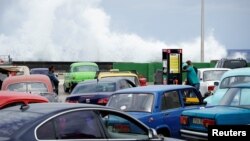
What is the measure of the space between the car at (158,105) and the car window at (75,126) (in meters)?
3.99

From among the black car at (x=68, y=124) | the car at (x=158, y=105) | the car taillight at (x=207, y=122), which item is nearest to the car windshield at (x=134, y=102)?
the car at (x=158, y=105)

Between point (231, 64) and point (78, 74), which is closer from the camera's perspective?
point (231, 64)

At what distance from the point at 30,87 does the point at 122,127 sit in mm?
9776

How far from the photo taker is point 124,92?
41.6ft

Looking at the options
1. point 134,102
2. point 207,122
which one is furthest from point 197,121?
point 134,102

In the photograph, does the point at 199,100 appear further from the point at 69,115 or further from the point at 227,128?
the point at 69,115

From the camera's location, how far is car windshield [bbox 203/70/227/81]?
23.7 m

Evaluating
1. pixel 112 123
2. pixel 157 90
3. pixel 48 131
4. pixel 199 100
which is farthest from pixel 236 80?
pixel 48 131

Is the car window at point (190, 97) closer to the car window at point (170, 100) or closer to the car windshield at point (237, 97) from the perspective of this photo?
the car window at point (170, 100)

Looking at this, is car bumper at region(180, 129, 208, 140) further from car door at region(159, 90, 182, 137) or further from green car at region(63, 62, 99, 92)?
green car at region(63, 62, 99, 92)

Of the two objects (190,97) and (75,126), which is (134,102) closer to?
(190,97)

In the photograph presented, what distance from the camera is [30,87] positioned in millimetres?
17453

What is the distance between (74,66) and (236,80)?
63.3 feet

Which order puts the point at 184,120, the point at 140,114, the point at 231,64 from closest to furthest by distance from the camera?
1. the point at 184,120
2. the point at 140,114
3. the point at 231,64
